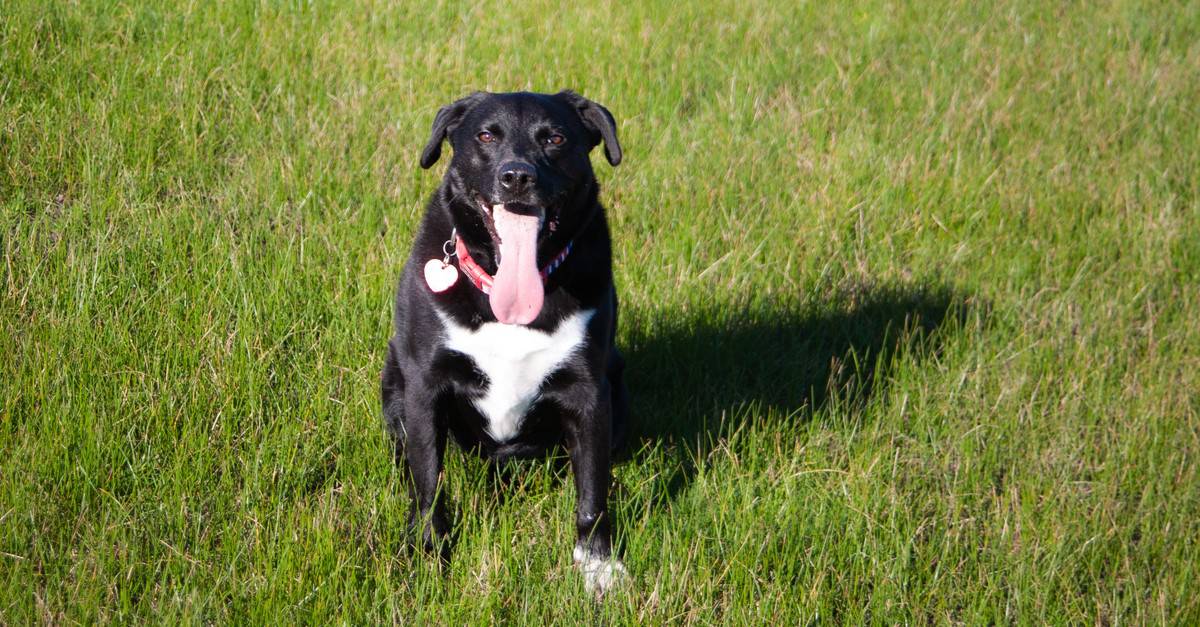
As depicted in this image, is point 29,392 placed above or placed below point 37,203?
below

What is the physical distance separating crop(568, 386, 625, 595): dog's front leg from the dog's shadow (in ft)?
1.45

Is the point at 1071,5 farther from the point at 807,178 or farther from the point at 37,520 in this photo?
the point at 37,520

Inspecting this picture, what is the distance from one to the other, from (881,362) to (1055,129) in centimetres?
307

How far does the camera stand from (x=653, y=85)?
626 centimetres

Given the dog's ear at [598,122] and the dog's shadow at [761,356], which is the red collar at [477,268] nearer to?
the dog's ear at [598,122]

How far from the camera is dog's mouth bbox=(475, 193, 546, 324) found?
3.18m

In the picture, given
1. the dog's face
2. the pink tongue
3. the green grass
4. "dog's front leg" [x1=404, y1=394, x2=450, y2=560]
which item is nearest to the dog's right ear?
the dog's face

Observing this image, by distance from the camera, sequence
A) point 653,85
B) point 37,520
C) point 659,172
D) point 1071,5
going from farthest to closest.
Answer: point 1071,5 < point 653,85 < point 659,172 < point 37,520

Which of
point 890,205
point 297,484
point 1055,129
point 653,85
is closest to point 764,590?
point 297,484

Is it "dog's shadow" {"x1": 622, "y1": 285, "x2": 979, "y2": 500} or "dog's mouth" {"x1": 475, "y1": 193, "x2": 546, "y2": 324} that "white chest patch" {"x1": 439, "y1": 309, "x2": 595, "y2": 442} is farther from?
"dog's shadow" {"x1": 622, "y1": 285, "x2": 979, "y2": 500}

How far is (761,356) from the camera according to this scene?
449 cm

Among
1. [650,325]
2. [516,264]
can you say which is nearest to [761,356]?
[650,325]

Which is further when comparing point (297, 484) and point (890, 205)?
point (890, 205)

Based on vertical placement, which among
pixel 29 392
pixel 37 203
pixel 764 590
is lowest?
pixel 764 590
